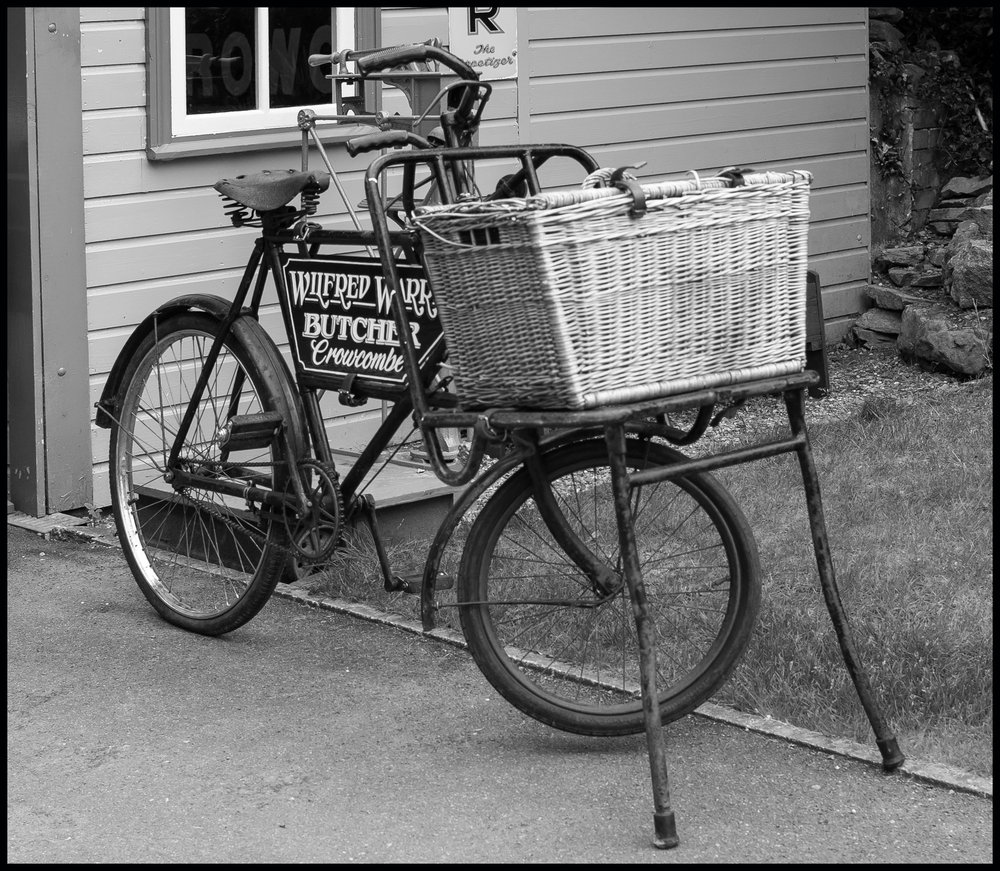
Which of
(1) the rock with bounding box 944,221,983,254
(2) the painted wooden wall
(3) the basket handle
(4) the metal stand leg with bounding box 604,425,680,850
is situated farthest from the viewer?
(1) the rock with bounding box 944,221,983,254

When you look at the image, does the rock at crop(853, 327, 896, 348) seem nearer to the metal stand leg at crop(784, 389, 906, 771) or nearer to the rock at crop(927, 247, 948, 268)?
the rock at crop(927, 247, 948, 268)

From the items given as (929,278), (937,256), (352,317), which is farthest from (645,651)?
(937,256)

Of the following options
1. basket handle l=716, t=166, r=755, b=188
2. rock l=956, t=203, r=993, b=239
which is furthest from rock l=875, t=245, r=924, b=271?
basket handle l=716, t=166, r=755, b=188

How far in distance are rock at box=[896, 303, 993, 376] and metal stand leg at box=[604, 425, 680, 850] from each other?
5469 millimetres

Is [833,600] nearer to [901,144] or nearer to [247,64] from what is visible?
[247,64]

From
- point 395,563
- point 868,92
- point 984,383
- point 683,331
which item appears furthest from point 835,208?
point 683,331

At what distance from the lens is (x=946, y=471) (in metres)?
6.23

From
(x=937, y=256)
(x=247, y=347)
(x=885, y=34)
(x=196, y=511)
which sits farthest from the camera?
(x=885, y=34)

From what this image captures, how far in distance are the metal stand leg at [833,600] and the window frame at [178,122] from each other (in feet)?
10.5

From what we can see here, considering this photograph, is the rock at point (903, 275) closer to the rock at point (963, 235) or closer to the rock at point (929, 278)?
the rock at point (929, 278)

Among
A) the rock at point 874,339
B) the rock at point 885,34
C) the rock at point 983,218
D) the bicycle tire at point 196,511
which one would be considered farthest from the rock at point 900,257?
the bicycle tire at point 196,511

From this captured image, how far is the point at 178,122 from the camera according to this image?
6.00m

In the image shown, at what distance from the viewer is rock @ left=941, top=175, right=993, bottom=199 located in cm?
1015

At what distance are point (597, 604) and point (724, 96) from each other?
216 inches
